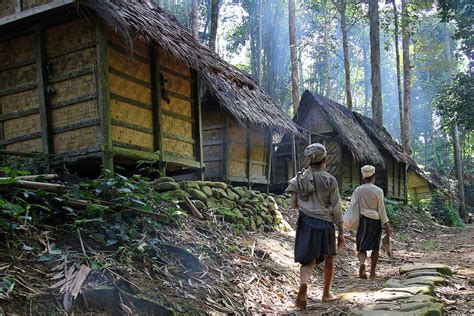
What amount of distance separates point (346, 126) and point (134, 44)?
10641 mm

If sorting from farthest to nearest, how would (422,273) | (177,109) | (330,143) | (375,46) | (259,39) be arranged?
(259,39) < (375,46) < (330,143) < (177,109) < (422,273)

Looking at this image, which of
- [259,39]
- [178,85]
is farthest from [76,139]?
[259,39]

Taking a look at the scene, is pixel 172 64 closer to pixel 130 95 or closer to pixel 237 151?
pixel 130 95

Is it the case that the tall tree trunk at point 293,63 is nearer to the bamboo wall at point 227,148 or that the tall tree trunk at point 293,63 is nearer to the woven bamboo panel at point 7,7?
the bamboo wall at point 227,148

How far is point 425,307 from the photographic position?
3.71 metres

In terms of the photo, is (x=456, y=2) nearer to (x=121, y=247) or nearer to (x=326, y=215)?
(x=326, y=215)

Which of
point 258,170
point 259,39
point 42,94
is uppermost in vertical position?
point 259,39

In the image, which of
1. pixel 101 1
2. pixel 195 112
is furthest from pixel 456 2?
pixel 101 1

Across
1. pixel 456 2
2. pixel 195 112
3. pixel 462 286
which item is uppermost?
pixel 456 2

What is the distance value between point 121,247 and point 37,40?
4562mm

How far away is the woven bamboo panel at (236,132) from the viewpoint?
38.2 ft

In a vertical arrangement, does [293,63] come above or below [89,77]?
above

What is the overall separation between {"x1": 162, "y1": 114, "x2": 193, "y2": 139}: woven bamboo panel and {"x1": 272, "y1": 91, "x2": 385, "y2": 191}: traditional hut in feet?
23.0

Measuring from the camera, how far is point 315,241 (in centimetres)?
458
